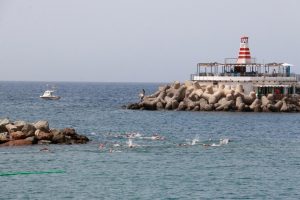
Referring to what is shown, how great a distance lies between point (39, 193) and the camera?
37.8 meters

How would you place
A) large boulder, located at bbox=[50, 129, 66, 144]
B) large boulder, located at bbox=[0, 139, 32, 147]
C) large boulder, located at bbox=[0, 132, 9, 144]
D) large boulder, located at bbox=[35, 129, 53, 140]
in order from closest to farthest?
large boulder, located at bbox=[0, 139, 32, 147]
large boulder, located at bbox=[0, 132, 9, 144]
large boulder, located at bbox=[35, 129, 53, 140]
large boulder, located at bbox=[50, 129, 66, 144]

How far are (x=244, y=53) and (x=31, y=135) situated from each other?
52.5 metres

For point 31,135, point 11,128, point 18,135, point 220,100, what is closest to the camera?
point 18,135

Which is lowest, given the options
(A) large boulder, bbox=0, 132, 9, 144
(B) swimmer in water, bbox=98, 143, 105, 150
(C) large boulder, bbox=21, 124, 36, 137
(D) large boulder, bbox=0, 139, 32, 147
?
(B) swimmer in water, bbox=98, 143, 105, 150

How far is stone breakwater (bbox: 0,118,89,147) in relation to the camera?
55.8 m

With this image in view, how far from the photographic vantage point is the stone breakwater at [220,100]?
92.4 meters

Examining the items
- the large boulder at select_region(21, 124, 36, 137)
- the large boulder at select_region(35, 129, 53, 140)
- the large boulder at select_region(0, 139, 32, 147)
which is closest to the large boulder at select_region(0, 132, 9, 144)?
the large boulder at select_region(0, 139, 32, 147)

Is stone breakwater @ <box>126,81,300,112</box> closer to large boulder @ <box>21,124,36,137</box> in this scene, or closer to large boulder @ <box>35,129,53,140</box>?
large boulder @ <box>35,129,53,140</box>

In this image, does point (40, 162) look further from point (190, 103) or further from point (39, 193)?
point (190, 103)

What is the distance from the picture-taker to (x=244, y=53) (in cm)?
10419

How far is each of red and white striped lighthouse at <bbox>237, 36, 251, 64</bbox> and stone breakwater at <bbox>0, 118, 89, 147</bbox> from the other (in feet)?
159

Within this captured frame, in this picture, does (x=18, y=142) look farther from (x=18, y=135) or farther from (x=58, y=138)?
(x=58, y=138)

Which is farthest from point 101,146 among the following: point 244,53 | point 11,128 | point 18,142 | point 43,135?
point 244,53

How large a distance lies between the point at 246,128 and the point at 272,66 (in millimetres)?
30128
